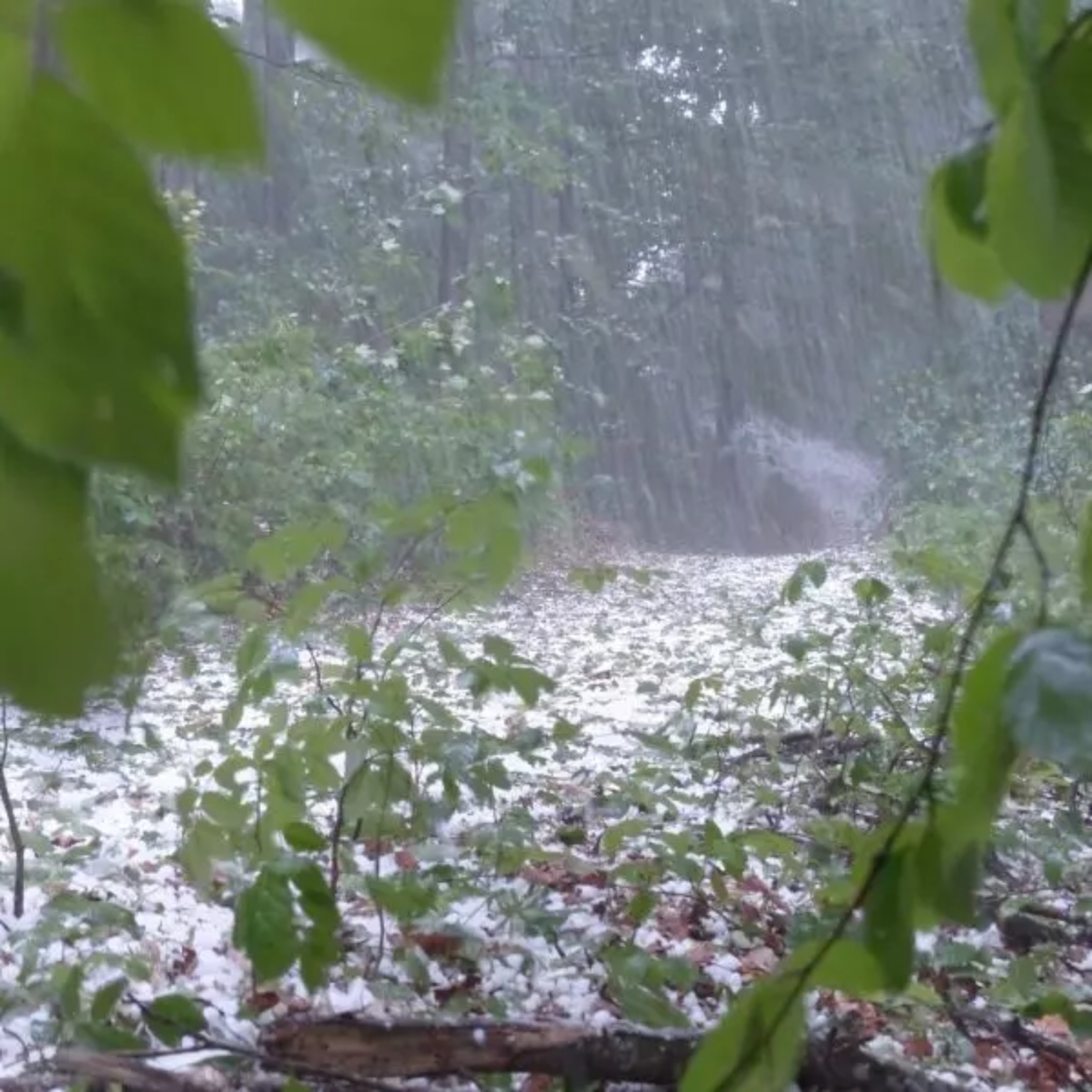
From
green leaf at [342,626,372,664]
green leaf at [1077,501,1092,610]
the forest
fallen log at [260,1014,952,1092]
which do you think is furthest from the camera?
green leaf at [342,626,372,664]

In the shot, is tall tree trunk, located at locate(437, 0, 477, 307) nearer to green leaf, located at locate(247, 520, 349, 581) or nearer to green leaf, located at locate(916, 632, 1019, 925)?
green leaf, located at locate(247, 520, 349, 581)

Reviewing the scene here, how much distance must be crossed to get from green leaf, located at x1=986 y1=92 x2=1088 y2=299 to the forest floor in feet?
1.48

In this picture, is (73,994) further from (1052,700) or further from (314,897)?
(1052,700)

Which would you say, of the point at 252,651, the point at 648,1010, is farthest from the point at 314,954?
the point at 252,651

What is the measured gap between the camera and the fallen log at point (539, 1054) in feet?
3.07

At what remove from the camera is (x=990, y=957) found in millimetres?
1401

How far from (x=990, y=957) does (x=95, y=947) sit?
0.94 m

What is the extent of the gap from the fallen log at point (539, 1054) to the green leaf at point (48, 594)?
82 centimetres

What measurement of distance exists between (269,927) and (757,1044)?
0.58 metres

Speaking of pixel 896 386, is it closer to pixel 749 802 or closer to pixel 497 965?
pixel 749 802

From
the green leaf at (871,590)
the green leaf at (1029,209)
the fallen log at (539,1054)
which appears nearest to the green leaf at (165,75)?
the green leaf at (1029,209)

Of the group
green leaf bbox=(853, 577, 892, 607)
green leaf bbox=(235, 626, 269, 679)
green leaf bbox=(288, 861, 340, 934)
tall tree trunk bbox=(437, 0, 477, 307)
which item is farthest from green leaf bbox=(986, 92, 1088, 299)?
green leaf bbox=(853, 577, 892, 607)

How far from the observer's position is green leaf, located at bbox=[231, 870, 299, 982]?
0.86m

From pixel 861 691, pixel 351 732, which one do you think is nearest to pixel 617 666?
pixel 861 691
